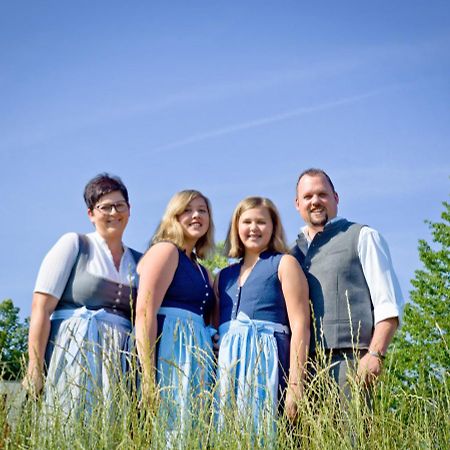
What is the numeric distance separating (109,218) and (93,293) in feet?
1.76

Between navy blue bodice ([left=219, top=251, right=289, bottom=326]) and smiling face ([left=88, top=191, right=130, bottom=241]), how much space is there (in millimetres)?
842

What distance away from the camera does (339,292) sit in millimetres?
4500

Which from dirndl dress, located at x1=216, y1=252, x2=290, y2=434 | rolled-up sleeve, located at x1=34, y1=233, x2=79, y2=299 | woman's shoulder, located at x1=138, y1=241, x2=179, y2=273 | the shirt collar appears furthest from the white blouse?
the shirt collar

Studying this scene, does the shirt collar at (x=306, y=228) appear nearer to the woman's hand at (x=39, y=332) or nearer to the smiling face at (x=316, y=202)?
the smiling face at (x=316, y=202)

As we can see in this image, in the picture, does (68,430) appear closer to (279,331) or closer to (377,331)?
(279,331)

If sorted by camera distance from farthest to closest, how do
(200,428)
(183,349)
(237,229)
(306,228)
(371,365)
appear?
(306,228) < (237,229) < (183,349) < (371,365) < (200,428)

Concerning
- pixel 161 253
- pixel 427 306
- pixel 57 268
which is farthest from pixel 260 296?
pixel 427 306

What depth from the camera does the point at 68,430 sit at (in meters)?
3.70

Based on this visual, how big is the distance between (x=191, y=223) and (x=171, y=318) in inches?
25.5

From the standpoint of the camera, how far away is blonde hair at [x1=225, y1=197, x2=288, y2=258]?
15.6ft

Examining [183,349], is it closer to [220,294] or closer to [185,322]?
[185,322]

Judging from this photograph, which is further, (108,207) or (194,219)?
(108,207)

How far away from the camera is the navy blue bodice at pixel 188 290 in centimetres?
458

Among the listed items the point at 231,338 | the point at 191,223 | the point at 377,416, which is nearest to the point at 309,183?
the point at 191,223
